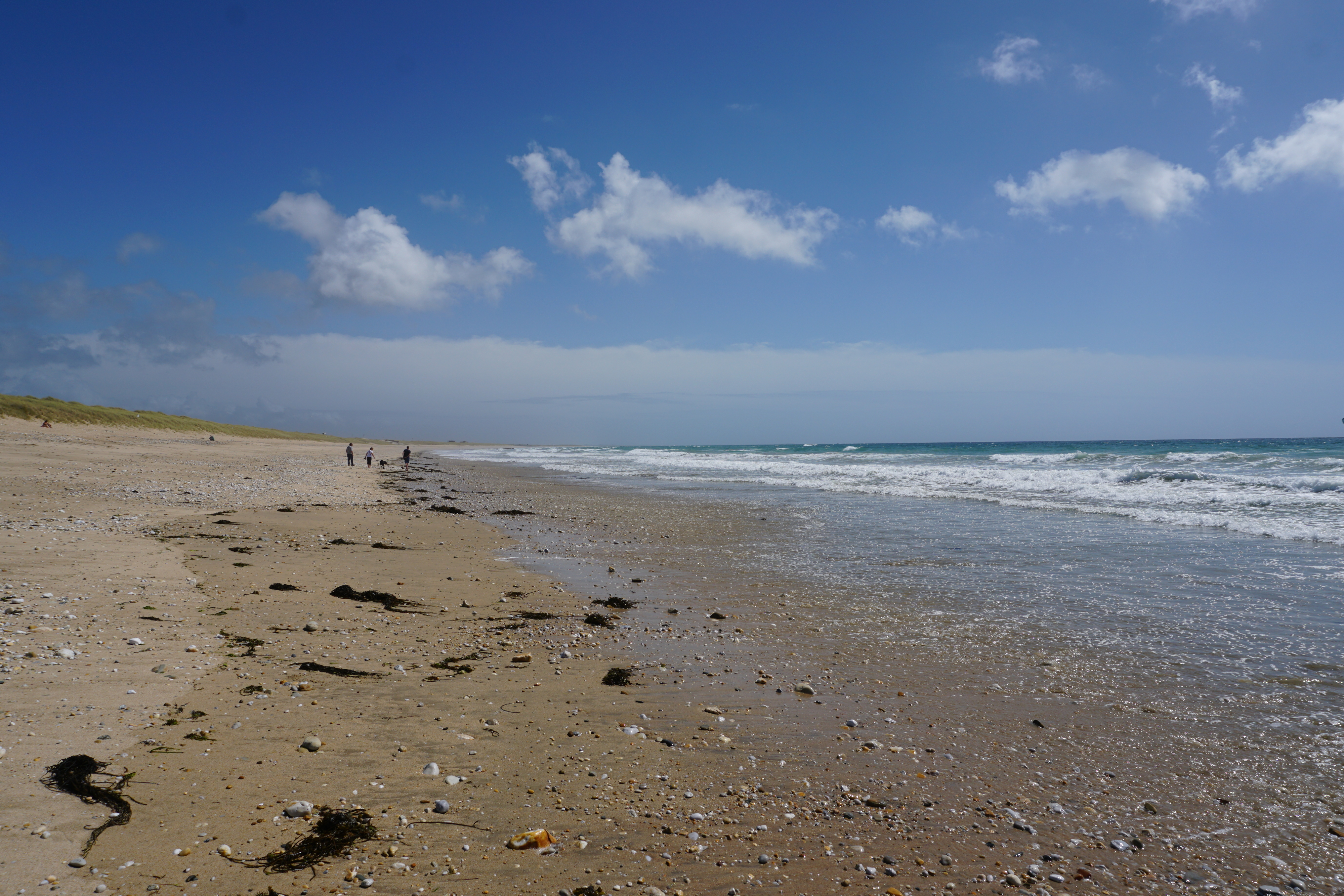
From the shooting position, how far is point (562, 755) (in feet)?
14.8

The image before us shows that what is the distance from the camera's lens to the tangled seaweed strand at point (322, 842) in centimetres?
318

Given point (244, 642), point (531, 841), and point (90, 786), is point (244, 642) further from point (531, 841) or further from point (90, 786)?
point (531, 841)

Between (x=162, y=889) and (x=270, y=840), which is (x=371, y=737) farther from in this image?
(x=162, y=889)

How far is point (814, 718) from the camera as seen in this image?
5215 millimetres

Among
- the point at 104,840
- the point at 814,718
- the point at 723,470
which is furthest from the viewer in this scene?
the point at 723,470

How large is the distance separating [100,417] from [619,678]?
226ft

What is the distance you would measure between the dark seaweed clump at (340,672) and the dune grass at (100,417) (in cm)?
5671

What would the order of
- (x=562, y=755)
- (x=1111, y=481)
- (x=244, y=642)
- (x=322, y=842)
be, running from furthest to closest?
(x=1111, y=481) < (x=244, y=642) < (x=562, y=755) < (x=322, y=842)

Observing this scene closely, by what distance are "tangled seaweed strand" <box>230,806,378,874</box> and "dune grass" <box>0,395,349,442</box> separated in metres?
59.3

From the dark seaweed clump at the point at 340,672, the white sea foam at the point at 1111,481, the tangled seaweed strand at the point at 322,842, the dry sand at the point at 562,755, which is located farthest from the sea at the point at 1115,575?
the tangled seaweed strand at the point at 322,842

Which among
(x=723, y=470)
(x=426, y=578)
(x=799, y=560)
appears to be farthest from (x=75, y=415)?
(x=799, y=560)

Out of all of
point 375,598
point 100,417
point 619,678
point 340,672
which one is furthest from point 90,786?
point 100,417

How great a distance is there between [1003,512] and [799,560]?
1000 cm

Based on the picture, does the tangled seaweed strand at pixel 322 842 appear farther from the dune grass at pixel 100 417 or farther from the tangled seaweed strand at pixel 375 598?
the dune grass at pixel 100 417
